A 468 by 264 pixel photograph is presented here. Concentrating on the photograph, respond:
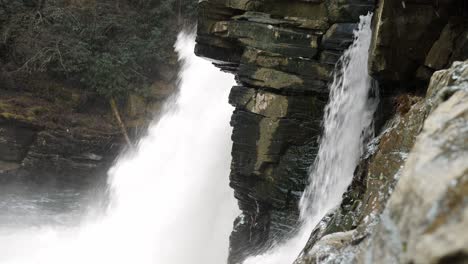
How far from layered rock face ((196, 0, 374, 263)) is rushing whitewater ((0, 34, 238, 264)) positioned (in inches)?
93.7

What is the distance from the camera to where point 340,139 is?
7.66 meters

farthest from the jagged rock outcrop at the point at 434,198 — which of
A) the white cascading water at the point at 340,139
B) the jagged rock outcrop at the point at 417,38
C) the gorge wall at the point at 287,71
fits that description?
the white cascading water at the point at 340,139

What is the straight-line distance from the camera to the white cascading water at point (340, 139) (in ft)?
23.7

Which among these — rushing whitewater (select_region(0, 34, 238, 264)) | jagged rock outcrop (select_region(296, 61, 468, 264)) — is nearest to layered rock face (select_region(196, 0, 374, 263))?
rushing whitewater (select_region(0, 34, 238, 264))

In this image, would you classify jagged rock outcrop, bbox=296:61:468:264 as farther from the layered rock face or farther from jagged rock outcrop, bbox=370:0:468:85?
the layered rock face

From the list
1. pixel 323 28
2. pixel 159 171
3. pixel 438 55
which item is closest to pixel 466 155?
pixel 438 55

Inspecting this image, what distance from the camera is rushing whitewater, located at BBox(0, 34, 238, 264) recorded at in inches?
428

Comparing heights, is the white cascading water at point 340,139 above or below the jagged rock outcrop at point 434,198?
above

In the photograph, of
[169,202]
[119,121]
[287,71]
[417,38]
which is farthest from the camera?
[119,121]

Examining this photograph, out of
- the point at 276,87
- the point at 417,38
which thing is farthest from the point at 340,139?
the point at 417,38

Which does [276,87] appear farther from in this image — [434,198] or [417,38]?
[434,198]

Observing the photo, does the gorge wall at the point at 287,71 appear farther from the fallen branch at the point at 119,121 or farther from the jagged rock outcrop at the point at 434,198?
the fallen branch at the point at 119,121

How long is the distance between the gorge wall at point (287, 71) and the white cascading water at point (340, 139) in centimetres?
21

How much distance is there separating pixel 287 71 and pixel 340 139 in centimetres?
154
